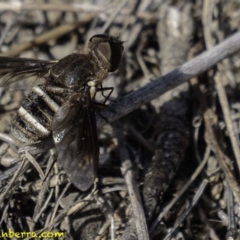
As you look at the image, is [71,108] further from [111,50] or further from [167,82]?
[167,82]

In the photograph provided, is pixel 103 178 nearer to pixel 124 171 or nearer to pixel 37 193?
pixel 124 171

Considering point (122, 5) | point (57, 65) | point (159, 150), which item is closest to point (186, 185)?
point (159, 150)

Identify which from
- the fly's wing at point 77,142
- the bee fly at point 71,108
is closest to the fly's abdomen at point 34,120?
the bee fly at point 71,108

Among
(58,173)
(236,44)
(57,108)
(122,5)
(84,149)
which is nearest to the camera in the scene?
(84,149)

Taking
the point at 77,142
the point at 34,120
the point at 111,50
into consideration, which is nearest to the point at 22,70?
the point at 34,120

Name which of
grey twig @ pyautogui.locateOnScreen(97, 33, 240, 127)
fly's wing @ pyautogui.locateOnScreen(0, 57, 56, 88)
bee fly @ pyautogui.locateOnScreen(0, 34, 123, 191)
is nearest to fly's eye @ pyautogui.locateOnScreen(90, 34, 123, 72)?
bee fly @ pyautogui.locateOnScreen(0, 34, 123, 191)

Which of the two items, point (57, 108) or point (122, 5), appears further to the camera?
point (122, 5)

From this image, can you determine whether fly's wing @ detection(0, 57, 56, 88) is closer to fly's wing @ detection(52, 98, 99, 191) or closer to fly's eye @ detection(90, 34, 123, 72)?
fly's eye @ detection(90, 34, 123, 72)
